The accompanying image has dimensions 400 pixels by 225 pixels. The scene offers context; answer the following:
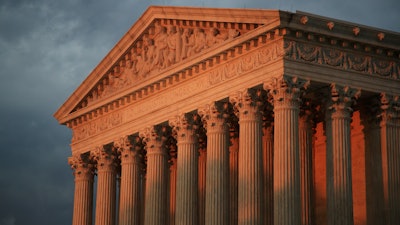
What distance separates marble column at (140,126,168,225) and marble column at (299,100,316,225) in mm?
9161

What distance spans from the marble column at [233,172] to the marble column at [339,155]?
840 centimetres

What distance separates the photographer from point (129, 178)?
63.4 meters

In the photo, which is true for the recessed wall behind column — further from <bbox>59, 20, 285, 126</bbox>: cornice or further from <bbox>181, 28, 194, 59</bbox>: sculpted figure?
<bbox>181, 28, 194, 59</bbox>: sculpted figure

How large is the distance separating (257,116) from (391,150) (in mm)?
7008

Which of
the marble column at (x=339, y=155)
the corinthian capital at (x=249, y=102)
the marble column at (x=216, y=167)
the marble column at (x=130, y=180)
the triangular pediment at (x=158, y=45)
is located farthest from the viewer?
the marble column at (x=130, y=180)

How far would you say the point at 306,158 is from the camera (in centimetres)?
5472

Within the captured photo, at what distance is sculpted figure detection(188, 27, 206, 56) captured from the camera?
56.4 meters

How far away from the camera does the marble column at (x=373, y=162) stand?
5259 centimetres

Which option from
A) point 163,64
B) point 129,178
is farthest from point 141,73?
point 129,178

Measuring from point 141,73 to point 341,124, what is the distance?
1538 cm

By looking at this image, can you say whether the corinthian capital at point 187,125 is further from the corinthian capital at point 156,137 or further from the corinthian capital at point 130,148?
the corinthian capital at point 130,148

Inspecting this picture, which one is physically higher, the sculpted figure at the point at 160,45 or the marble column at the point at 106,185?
the sculpted figure at the point at 160,45

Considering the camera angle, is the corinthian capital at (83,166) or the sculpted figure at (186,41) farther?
the corinthian capital at (83,166)

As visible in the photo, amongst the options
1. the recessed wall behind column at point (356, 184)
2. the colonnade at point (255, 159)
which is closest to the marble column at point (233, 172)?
the colonnade at point (255, 159)
